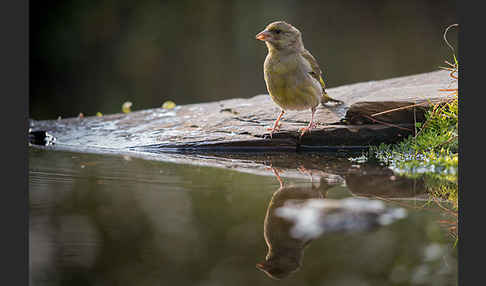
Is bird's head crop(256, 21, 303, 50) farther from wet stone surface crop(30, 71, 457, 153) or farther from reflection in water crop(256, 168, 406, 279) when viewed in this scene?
reflection in water crop(256, 168, 406, 279)

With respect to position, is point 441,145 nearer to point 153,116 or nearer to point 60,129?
point 153,116

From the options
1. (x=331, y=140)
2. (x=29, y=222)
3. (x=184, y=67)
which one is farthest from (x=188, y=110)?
(x=184, y=67)

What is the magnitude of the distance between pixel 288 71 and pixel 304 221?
223 cm

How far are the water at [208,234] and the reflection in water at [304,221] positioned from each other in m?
0.02

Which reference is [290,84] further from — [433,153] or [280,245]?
[280,245]

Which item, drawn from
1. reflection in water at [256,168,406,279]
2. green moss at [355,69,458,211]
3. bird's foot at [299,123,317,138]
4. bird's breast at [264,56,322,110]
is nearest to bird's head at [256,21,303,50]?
bird's breast at [264,56,322,110]

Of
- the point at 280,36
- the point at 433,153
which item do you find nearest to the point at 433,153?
the point at 433,153

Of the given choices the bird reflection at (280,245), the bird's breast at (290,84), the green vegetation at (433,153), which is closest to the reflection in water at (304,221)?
the bird reflection at (280,245)

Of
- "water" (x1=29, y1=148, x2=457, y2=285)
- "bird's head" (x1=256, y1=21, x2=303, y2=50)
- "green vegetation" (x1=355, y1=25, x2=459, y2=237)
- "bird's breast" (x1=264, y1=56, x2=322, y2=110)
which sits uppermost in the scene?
"bird's head" (x1=256, y1=21, x2=303, y2=50)

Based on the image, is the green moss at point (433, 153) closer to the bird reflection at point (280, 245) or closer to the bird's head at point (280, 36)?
the bird reflection at point (280, 245)

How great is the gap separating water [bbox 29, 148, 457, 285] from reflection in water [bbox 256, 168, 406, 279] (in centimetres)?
2

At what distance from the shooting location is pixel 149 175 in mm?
3361

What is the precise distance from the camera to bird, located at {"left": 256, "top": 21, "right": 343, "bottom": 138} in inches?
168

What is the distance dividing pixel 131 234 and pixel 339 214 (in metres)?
0.96
